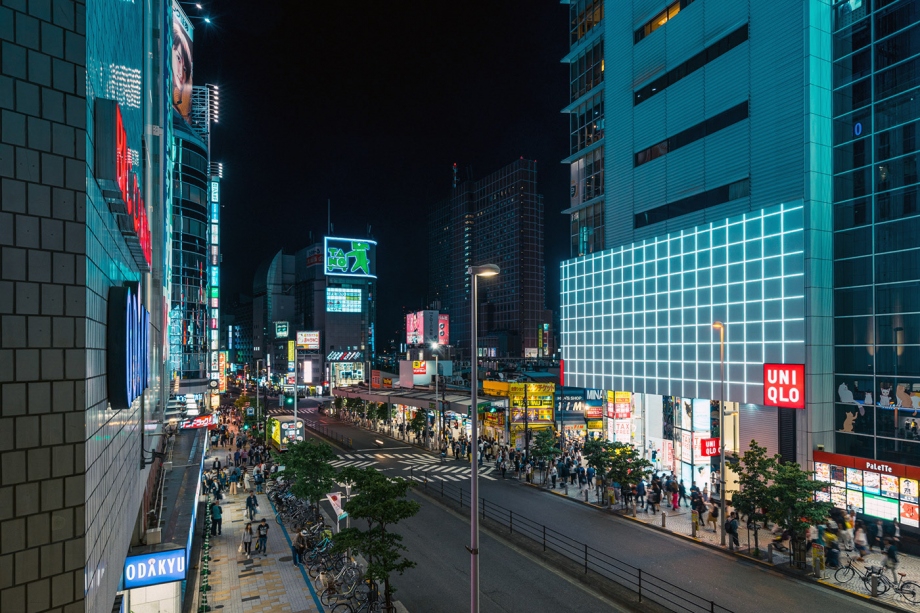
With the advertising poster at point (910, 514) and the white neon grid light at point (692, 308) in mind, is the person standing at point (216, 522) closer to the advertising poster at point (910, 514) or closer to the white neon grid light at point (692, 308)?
the white neon grid light at point (692, 308)

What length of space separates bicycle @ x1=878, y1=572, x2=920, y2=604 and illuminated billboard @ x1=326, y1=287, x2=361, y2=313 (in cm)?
13126

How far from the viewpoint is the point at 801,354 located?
90.4 ft

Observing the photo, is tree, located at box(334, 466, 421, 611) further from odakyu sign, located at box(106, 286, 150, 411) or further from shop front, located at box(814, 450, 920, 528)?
shop front, located at box(814, 450, 920, 528)

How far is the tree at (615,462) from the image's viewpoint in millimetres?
27688

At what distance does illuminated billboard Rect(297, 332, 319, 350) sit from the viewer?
12556 centimetres

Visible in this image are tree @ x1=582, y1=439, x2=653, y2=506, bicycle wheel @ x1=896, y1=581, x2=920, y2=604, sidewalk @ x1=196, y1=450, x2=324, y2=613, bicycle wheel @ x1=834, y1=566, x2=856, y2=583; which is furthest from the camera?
tree @ x1=582, y1=439, x2=653, y2=506

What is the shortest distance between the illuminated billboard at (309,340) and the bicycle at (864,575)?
379 feet

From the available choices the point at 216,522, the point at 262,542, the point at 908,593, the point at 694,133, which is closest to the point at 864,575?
the point at 908,593

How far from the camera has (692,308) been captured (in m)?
35.4

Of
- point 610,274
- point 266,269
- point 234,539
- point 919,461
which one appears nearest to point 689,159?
point 610,274

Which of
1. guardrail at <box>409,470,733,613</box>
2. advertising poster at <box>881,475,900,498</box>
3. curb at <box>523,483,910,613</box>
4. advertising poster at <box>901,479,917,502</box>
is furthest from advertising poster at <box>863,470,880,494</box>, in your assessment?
guardrail at <box>409,470,733,613</box>

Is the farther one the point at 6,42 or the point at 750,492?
the point at 750,492

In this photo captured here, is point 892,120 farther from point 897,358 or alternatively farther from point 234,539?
point 234,539

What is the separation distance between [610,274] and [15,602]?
140ft
